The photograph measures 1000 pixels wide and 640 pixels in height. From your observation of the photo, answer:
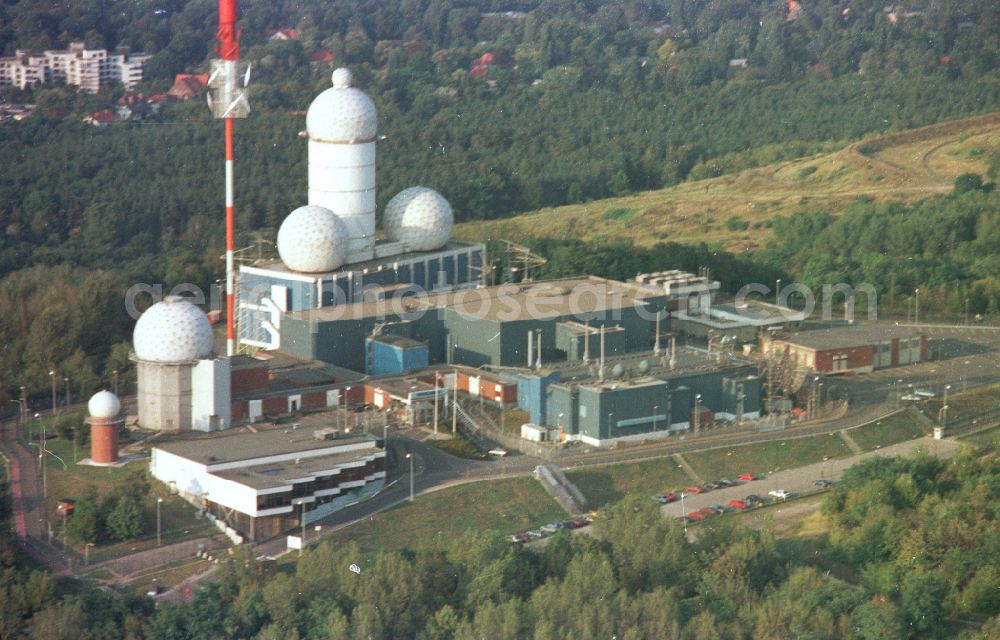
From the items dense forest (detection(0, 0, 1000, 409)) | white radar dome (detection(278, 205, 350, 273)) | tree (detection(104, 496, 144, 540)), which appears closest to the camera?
tree (detection(104, 496, 144, 540))

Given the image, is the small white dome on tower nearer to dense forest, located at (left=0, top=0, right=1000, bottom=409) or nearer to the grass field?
the grass field

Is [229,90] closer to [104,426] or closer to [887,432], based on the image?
[104,426]

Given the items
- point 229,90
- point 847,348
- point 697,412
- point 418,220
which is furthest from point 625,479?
point 229,90

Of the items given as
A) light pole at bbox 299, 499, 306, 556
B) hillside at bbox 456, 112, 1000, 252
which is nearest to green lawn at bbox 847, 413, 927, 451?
light pole at bbox 299, 499, 306, 556

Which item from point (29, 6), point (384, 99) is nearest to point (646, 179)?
point (384, 99)

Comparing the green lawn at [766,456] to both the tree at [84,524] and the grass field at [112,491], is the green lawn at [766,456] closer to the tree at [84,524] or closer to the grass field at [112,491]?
the grass field at [112,491]

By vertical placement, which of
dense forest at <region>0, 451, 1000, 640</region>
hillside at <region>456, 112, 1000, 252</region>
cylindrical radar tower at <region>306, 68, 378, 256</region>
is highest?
cylindrical radar tower at <region>306, 68, 378, 256</region>

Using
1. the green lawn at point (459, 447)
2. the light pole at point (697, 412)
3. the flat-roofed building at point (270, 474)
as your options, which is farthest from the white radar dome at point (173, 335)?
the light pole at point (697, 412)
